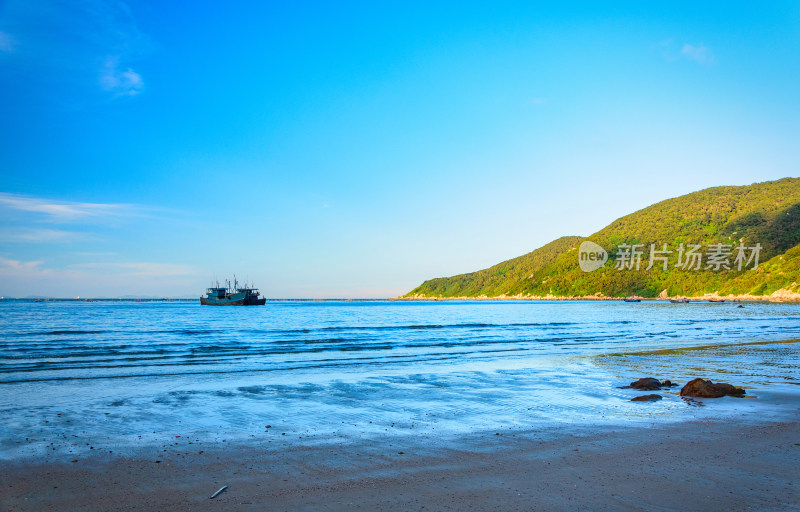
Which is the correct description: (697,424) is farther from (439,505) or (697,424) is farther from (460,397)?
(439,505)

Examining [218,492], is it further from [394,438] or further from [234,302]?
[234,302]

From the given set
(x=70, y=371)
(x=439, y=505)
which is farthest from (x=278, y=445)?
(x=70, y=371)

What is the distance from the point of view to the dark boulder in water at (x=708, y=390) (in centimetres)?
1177

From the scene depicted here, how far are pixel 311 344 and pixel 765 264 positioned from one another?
15400 cm

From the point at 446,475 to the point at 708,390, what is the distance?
870cm

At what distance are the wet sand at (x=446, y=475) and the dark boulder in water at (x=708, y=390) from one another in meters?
3.41

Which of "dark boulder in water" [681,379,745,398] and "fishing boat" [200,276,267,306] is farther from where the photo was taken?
"fishing boat" [200,276,267,306]

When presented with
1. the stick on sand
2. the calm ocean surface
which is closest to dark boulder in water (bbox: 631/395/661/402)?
the calm ocean surface

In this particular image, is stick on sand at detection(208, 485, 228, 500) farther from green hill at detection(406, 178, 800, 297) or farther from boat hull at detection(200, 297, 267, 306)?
boat hull at detection(200, 297, 267, 306)

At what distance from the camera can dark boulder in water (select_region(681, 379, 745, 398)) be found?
11.8m

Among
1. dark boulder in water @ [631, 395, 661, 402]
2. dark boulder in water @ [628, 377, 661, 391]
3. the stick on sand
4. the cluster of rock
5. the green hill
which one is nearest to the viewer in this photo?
the stick on sand

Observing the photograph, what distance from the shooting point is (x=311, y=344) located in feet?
99.6

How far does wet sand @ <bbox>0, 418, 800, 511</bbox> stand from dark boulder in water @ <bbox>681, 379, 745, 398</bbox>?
3.41m

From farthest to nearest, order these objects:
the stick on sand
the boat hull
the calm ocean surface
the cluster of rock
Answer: the boat hull, the cluster of rock, the calm ocean surface, the stick on sand
